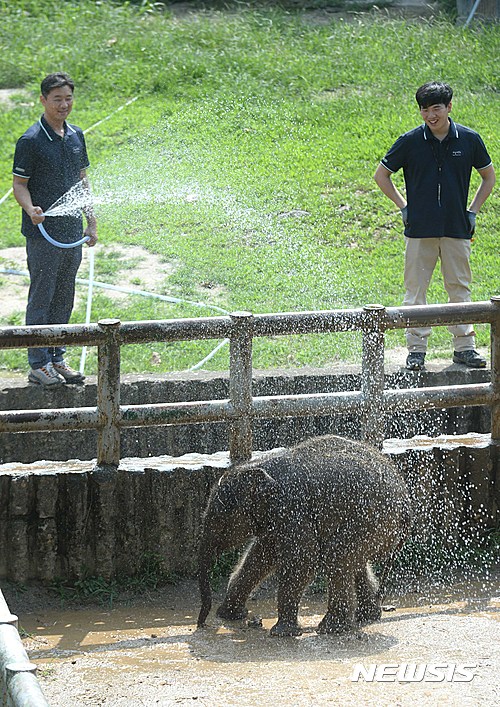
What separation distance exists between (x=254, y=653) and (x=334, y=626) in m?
0.49

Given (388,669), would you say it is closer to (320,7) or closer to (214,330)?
(214,330)

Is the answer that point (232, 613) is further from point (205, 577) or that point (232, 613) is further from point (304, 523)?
point (304, 523)

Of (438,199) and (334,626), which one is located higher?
(438,199)

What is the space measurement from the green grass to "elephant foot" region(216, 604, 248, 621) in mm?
3295

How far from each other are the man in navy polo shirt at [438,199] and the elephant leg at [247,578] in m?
2.33

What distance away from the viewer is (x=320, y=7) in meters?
16.7

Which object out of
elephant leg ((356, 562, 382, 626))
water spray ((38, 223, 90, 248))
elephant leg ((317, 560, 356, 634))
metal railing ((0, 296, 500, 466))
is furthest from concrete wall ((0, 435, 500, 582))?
water spray ((38, 223, 90, 248))

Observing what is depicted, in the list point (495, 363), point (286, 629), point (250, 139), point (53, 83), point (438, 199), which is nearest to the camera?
point (286, 629)

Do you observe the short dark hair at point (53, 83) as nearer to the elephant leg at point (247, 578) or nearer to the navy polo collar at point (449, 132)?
the navy polo collar at point (449, 132)

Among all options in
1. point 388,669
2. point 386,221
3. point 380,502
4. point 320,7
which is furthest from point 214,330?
point 320,7

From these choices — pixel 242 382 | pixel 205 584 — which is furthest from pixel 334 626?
pixel 242 382

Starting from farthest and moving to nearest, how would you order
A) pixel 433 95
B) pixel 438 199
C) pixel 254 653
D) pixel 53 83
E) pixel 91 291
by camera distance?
pixel 91 291
pixel 438 199
pixel 433 95
pixel 53 83
pixel 254 653

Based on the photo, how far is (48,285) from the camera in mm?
7402

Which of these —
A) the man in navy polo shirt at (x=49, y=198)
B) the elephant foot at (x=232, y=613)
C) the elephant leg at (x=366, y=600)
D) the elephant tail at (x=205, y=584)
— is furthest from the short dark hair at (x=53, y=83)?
the elephant leg at (x=366, y=600)
